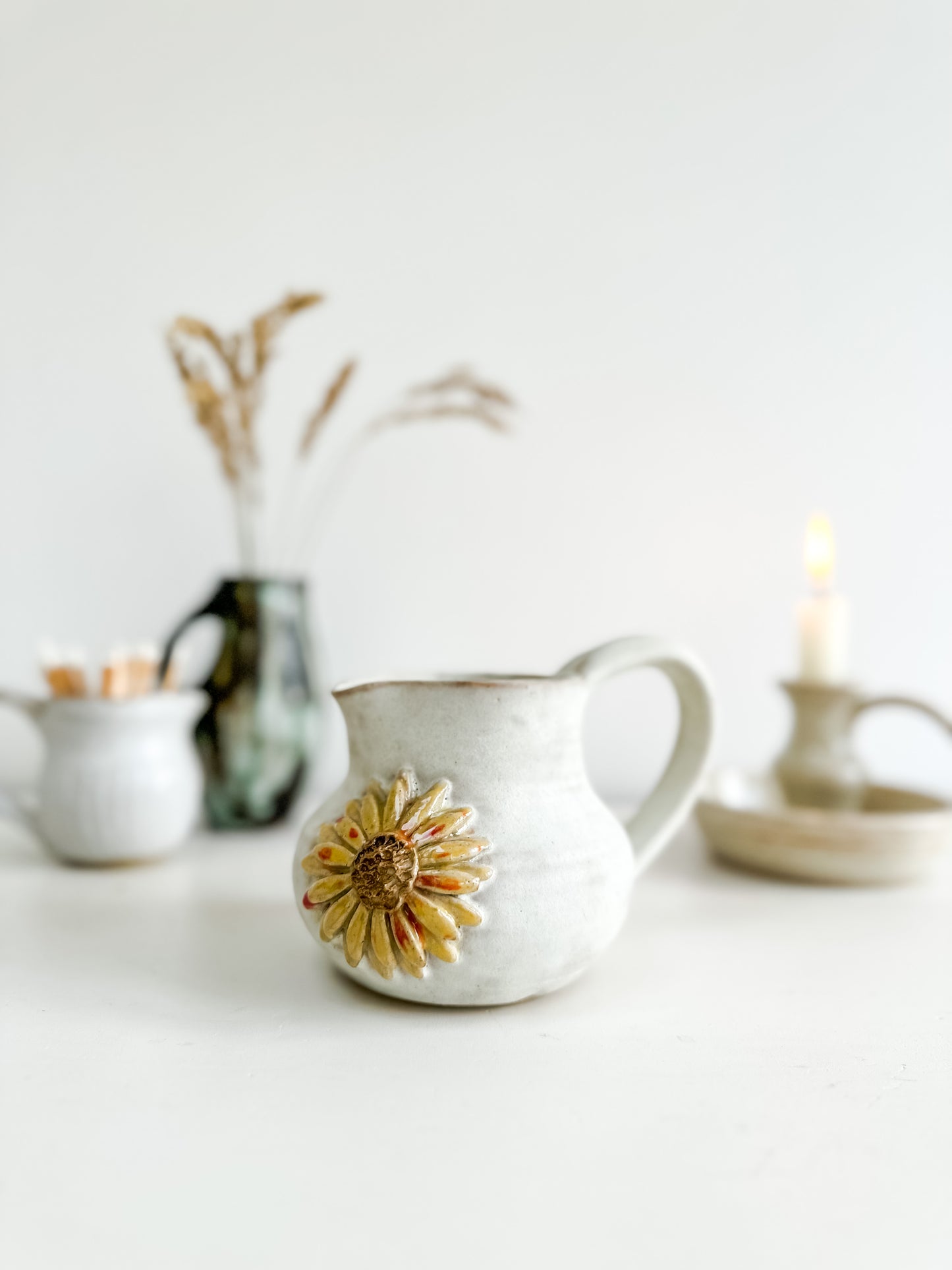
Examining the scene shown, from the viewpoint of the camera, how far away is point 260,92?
94 centimetres

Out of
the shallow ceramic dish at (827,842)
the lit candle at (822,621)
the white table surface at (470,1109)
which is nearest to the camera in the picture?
the white table surface at (470,1109)

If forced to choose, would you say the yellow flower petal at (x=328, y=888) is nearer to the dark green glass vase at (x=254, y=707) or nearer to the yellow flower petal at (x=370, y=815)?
the yellow flower petal at (x=370, y=815)

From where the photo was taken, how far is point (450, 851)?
0.43 m

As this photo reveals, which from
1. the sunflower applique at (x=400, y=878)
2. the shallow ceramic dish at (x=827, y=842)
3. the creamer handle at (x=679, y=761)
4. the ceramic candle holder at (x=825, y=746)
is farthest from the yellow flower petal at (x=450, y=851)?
the ceramic candle holder at (x=825, y=746)

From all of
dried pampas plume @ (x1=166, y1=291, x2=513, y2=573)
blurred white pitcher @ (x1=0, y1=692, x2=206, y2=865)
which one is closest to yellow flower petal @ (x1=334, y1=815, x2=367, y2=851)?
blurred white pitcher @ (x1=0, y1=692, x2=206, y2=865)

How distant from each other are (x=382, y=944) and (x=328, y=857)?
53mm

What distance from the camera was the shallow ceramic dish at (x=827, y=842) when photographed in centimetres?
65

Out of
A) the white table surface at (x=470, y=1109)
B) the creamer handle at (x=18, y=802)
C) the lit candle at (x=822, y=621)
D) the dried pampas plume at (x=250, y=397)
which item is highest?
the dried pampas plume at (x=250, y=397)

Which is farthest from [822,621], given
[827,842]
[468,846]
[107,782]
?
[107,782]

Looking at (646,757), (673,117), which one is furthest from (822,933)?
(673,117)

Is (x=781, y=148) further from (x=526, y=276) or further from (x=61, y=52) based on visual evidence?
(x=61, y=52)

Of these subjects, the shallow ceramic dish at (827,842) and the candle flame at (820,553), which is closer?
the shallow ceramic dish at (827,842)

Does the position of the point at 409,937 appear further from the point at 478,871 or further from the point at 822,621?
the point at 822,621

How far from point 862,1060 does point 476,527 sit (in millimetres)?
662
